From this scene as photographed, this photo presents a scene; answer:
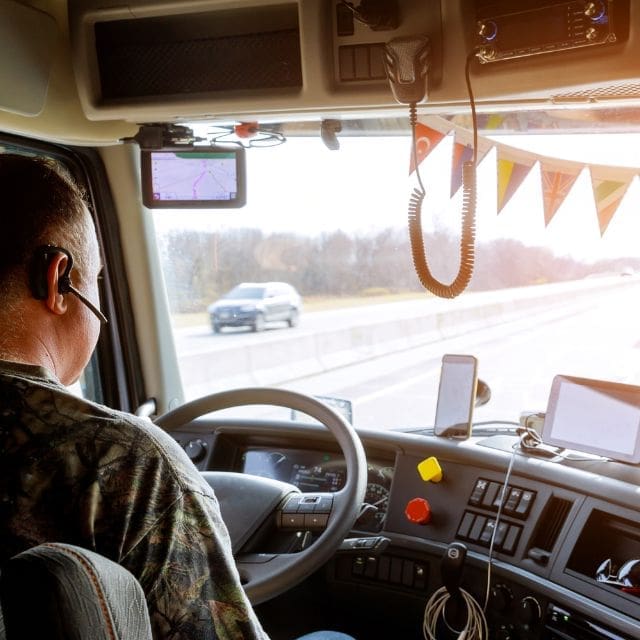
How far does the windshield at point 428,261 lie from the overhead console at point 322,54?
0.35 m

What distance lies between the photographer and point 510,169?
255cm

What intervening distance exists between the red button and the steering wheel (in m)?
0.31

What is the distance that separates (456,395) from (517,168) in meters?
0.76

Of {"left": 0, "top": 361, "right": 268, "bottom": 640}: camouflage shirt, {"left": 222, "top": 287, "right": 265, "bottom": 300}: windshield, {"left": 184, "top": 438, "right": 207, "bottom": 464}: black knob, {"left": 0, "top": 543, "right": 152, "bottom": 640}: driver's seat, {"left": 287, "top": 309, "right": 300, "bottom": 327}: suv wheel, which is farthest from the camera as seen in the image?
{"left": 287, "top": 309, "right": 300, "bottom": 327}: suv wheel

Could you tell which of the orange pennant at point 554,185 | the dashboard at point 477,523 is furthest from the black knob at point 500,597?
the orange pennant at point 554,185

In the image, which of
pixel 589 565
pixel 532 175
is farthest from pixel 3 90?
pixel 589 565

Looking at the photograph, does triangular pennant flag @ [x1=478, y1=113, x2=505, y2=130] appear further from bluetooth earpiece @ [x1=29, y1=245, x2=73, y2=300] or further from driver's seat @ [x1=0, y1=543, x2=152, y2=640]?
driver's seat @ [x1=0, y1=543, x2=152, y2=640]

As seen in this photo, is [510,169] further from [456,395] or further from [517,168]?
[456,395]

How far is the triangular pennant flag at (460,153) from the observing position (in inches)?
98.8

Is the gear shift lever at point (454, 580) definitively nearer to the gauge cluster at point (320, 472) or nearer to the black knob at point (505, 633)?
the black knob at point (505, 633)

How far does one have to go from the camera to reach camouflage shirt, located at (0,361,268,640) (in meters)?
1.12

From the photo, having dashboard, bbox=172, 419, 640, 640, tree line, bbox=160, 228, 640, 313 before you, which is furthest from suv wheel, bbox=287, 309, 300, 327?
dashboard, bbox=172, 419, 640, 640

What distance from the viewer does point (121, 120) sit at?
2.60m

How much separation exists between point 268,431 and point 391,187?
929 mm
